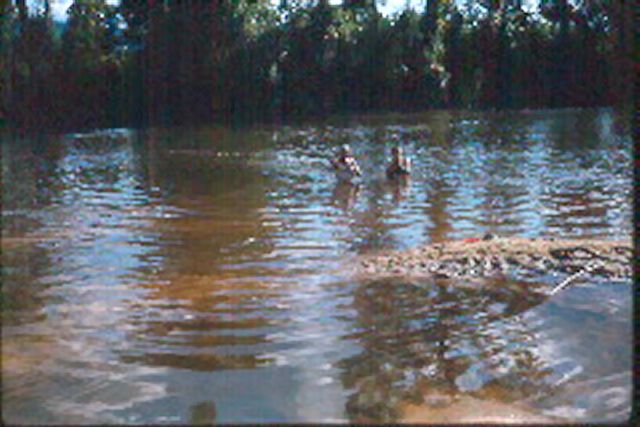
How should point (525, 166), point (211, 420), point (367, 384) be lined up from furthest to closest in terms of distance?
point (525, 166) → point (367, 384) → point (211, 420)

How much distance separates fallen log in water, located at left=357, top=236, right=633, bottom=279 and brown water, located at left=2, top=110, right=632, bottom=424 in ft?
1.03

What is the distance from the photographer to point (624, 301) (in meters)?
5.27

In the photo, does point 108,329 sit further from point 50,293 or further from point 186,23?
point 186,23

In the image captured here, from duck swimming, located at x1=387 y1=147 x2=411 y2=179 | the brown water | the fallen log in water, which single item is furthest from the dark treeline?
the fallen log in water

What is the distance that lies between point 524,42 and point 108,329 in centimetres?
1386

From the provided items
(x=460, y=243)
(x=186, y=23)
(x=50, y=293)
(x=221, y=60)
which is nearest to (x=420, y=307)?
(x=460, y=243)

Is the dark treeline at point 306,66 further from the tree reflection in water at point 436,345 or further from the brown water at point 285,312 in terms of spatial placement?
the tree reflection in water at point 436,345

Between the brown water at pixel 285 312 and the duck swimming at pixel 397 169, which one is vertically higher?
the duck swimming at pixel 397 169

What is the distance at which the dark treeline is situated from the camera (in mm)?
19188

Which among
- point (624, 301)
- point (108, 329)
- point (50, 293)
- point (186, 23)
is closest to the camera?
point (108, 329)

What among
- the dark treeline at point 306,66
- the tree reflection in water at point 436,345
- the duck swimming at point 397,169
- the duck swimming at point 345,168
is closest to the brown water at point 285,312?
the tree reflection in water at point 436,345

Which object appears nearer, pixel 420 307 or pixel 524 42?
pixel 420 307

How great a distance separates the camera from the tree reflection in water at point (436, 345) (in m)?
3.88

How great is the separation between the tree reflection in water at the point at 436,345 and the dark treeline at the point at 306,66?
893 centimetres
